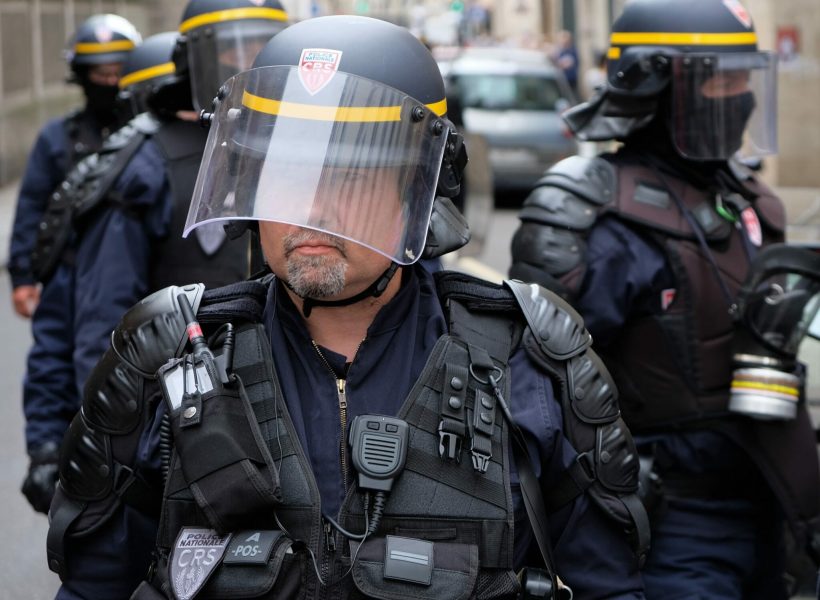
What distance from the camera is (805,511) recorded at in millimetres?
3691

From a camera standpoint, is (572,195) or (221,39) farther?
(221,39)

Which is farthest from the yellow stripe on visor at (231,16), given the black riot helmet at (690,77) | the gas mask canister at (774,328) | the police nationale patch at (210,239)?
the gas mask canister at (774,328)

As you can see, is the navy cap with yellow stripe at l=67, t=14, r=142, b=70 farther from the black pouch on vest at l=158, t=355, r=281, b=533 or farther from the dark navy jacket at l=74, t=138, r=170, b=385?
the black pouch on vest at l=158, t=355, r=281, b=533

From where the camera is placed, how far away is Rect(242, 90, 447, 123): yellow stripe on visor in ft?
8.05

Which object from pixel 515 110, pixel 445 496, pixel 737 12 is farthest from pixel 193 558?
pixel 515 110

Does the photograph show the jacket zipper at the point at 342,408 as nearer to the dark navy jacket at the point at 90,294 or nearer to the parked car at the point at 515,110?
the dark navy jacket at the point at 90,294

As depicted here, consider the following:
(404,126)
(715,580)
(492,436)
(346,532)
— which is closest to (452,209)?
(404,126)

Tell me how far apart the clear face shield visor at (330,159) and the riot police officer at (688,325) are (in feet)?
4.12

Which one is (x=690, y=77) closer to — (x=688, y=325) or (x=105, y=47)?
(x=688, y=325)

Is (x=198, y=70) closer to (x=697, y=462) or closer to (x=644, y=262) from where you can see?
(x=644, y=262)

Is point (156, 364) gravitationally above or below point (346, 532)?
above

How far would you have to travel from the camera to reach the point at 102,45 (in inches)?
270

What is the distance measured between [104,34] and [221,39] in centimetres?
264

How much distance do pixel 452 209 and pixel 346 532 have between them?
2.41ft
